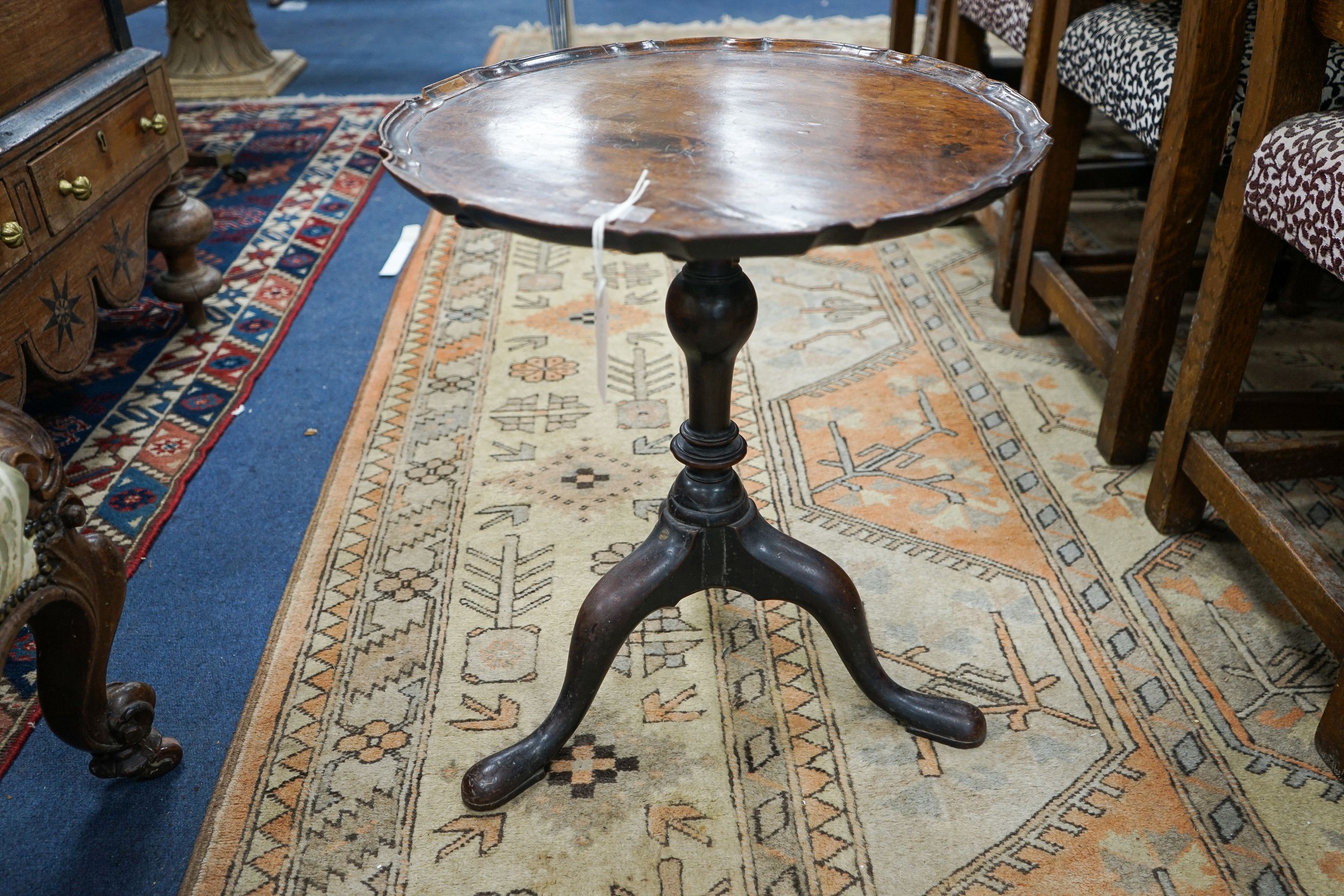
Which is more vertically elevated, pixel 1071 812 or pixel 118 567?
pixel 118 567

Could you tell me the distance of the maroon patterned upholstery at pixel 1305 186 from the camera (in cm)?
126

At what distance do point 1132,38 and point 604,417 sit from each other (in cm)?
116

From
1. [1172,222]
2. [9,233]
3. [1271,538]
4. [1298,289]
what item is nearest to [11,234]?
[9,233]

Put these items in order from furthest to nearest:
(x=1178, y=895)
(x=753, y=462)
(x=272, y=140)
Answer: (x=272, y=140) → (x=753, y=462) → (x=1178, y=895)

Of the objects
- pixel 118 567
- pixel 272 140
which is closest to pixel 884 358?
pixel 118 567

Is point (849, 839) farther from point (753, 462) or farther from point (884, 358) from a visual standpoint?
point (884, 358)

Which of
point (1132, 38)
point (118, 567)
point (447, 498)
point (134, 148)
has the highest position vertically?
point (1132, 38)

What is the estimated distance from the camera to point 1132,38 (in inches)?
70.6

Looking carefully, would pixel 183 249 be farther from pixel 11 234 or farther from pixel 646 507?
pixel 646 507

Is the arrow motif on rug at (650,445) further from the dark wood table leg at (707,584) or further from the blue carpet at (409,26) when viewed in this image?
the blue carpet at (409,26)

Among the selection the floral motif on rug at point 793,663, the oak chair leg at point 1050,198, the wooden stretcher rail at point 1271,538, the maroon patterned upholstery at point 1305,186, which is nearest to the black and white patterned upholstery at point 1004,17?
the oak chair leg at point 1050,198

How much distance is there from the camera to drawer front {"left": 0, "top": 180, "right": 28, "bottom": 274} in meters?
1.66

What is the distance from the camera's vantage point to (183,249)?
91.4 inches

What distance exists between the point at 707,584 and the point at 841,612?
18cm
